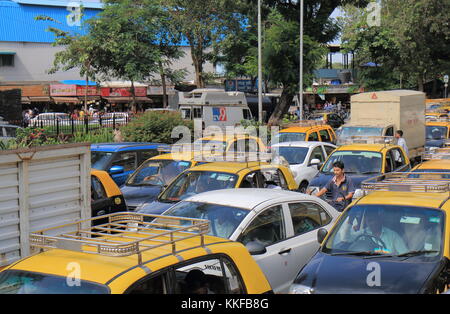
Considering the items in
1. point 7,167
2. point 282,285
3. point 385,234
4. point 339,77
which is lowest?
point 282,285

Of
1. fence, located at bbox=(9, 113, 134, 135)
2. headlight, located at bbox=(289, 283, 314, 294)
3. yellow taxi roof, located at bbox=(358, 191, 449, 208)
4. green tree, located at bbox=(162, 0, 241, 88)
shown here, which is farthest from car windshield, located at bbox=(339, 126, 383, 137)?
green tree, located at bbox=(162, 0, 241, 88)

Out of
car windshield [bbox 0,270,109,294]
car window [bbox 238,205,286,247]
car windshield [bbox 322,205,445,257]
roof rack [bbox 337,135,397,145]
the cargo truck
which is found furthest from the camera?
the cargo truck

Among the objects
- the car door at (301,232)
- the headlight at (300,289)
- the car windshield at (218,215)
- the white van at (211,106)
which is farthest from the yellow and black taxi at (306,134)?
the headlight at (300,289)

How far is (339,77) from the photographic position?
65.4 meters

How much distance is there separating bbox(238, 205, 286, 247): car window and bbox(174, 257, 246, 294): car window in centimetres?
189

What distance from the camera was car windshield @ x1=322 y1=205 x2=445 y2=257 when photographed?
6.42 meters

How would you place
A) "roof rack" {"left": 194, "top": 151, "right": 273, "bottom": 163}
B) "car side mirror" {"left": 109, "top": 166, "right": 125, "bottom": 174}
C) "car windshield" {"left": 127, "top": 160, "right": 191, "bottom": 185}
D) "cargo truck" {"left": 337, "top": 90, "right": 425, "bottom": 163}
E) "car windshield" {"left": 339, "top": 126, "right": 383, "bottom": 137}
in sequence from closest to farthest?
"roof rack" {"left": 194, "top": 151, "right": 273, "bottom": 163} < "car windshield" {"left": 127, "top": 160, "right": 191, "bottom": 185} < "car side mirror" {"left": 109, "top": 166, "right": 125, "bottom": 174} < "car windshield" {"left": 339, "top": 126, "right": 383, "bottom": 137} < "cargo truck" {"left": 337, "top": 90, "right": 425, "bottom": 163}

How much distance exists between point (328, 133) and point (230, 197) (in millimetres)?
12578

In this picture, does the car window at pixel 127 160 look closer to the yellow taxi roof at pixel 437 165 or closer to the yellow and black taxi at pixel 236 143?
the yellow and black taxi at pixel 236 143

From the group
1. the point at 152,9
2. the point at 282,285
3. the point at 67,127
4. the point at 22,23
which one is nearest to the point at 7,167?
the point at 282,285

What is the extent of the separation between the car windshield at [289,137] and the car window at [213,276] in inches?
543

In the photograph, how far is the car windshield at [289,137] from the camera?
1848cm

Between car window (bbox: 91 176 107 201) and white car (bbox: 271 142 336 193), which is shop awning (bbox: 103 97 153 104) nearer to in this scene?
white car (bbox: 271 142 336 193)
